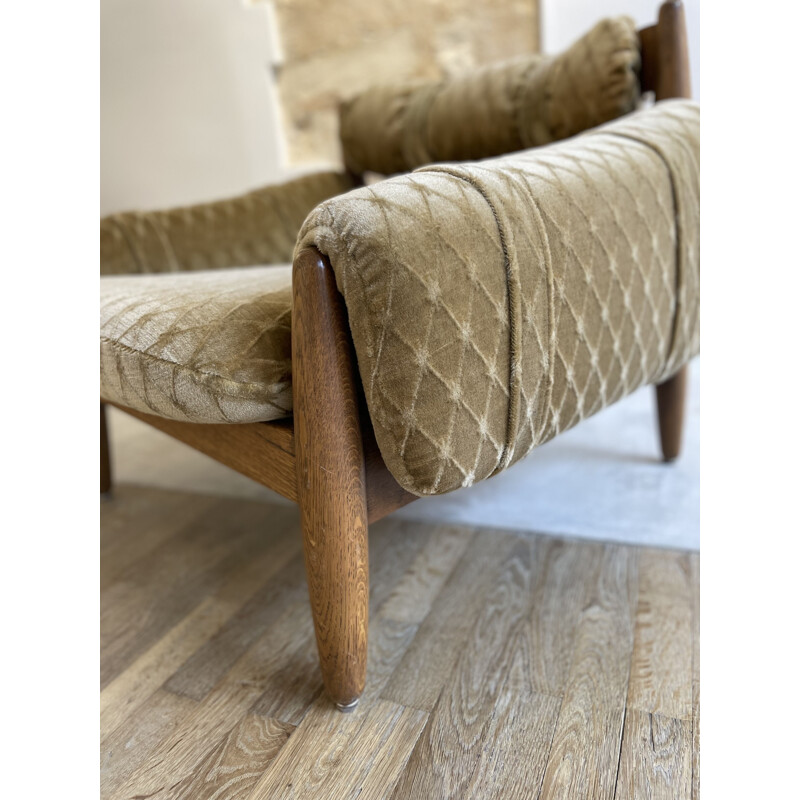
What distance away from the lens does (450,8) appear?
169 cm

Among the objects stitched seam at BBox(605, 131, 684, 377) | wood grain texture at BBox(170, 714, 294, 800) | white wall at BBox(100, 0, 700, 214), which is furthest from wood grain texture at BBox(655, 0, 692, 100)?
white wall at BBox(100, 0, 700, 214)

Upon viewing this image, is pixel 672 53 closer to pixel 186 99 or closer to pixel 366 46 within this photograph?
pixel 366 46

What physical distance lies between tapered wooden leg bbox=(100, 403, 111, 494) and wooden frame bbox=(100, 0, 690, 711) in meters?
0.50

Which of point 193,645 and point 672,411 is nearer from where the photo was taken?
point 193,645

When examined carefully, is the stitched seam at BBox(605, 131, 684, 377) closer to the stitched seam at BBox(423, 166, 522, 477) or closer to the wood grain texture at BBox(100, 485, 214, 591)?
the stitched seam at BBox(423, 166, 522, 477)

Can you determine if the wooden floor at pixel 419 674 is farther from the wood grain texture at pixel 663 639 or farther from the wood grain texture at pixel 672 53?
the wood grain texture at pixel 672 53

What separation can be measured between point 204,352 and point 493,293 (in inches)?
10.3

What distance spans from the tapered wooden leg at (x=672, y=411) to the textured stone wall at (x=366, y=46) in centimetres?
96

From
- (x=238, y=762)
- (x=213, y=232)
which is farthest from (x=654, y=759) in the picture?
(x=213, y=232)

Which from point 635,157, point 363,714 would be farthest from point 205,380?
point 635,157

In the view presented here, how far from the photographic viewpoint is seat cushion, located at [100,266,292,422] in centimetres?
61

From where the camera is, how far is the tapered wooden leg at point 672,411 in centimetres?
113

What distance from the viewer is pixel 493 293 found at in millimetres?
565
